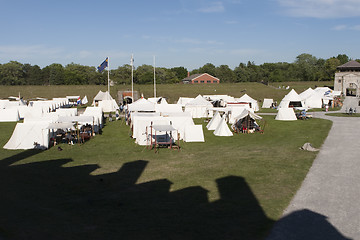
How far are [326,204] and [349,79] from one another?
230 feet

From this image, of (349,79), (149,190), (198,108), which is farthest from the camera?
(349,79)

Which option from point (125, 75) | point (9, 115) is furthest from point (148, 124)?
point (125, 75)

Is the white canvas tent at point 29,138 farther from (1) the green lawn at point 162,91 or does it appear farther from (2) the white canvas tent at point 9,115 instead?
(1) the green lawn at point 162,91

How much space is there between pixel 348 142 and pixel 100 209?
1792 cm

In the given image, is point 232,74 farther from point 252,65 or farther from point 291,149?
point 291,149

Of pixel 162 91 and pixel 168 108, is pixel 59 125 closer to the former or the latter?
pixel 168 108

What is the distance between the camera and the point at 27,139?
817 inches

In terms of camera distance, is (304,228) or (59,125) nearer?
(304,228)

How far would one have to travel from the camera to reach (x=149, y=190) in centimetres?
1217

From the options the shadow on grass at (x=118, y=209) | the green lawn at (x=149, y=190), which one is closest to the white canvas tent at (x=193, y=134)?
the green lawn at (x=149, y=190)

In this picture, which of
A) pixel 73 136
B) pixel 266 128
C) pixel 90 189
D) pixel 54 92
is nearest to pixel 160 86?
pixel 54 92

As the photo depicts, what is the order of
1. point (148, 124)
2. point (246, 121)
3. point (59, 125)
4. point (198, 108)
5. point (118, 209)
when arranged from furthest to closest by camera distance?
point (198, 108), point (246, 121), point (148, 124), point (59, 125), point (118, 209)


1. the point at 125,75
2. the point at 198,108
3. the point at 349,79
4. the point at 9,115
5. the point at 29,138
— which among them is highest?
the point at 125,75

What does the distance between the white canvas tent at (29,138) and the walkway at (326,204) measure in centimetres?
1590
